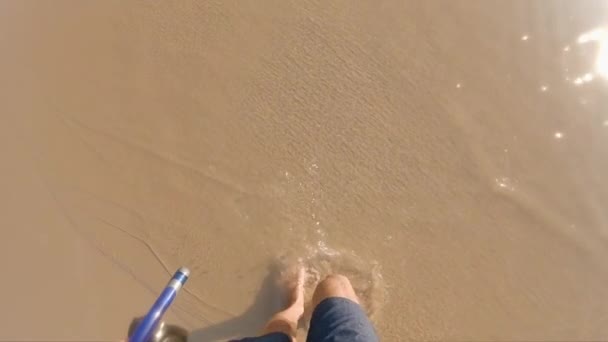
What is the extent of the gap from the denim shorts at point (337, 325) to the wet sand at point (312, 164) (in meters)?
0.48

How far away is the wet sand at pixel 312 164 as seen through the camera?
102 inches

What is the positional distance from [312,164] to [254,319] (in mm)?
798

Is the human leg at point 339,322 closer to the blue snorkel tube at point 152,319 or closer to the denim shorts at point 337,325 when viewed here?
the denim shorts at point 337,325

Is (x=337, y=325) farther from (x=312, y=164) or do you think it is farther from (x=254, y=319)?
(x=312, y=164)

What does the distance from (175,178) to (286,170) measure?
21.6 inches

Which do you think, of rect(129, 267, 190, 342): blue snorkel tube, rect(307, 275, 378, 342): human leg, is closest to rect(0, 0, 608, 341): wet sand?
rect(307, 275, 378, 342): human leg

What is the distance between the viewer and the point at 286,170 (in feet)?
8.93

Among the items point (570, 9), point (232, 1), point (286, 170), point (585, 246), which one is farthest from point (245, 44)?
point (585, 246)

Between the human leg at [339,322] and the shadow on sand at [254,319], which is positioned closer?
the human leg at [339,322]

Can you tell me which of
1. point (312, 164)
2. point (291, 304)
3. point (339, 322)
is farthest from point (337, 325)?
point (312, 164)

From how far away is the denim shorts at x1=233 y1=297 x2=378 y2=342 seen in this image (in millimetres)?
1986

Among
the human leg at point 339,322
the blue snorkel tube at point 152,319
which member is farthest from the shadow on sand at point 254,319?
the blue snorkel tube at point 152,319

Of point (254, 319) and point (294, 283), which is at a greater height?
point (294, 283)

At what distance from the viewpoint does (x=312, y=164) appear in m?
2.72
